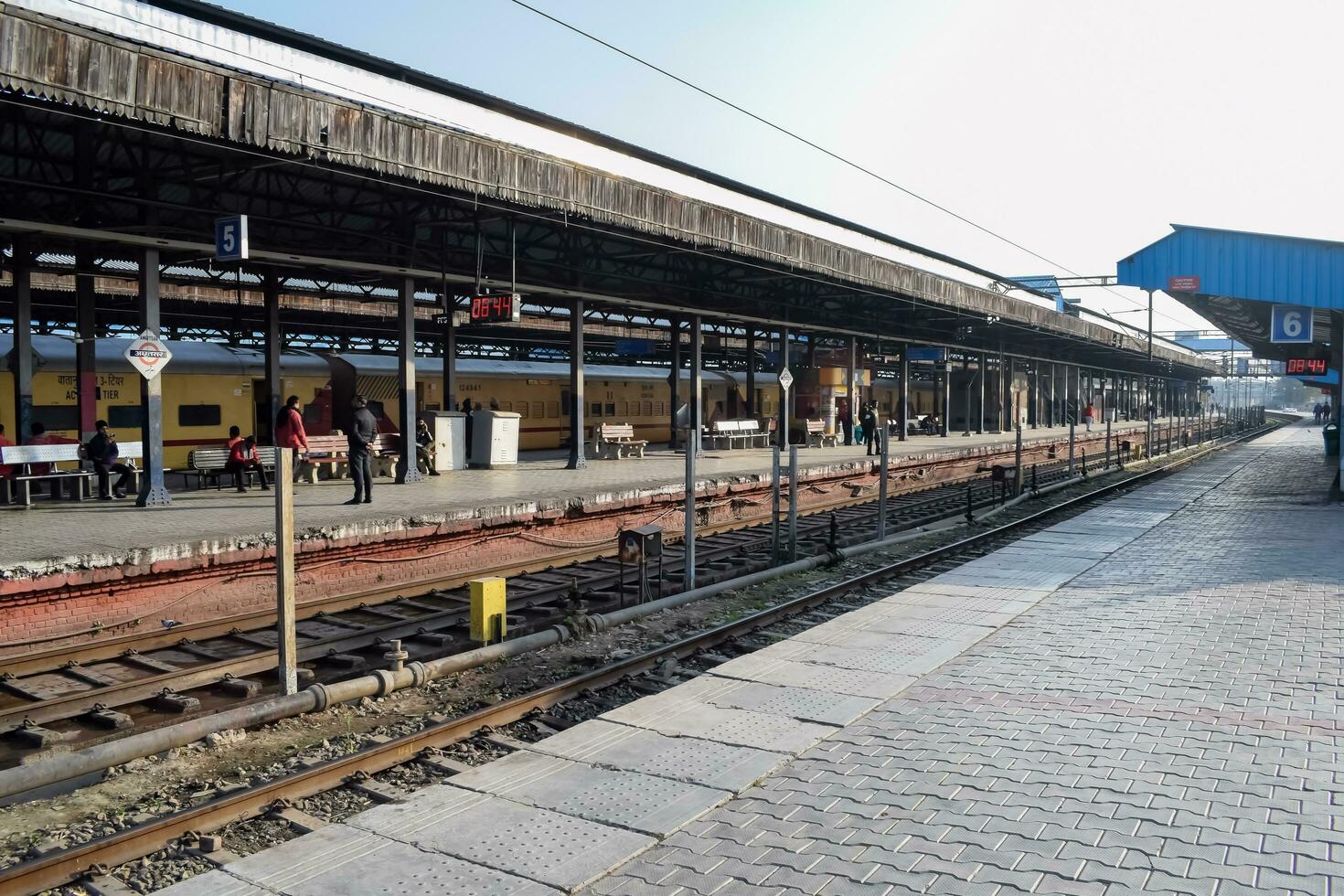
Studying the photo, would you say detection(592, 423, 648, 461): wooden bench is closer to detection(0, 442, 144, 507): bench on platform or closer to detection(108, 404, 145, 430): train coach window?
detection(108, 404, 145, 430): train coach window

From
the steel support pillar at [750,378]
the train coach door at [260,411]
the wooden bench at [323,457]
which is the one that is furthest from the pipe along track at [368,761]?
the steel support pillar at [750,378]

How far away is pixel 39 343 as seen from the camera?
18141 millimetres

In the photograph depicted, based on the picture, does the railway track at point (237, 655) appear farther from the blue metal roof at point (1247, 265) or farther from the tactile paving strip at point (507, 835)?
the blue metal roof at point (1247, 265)

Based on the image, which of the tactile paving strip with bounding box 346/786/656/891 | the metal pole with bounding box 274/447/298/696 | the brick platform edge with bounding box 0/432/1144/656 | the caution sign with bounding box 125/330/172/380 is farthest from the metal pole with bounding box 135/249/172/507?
the tactile paving strip with bounding box 346/786/656/891

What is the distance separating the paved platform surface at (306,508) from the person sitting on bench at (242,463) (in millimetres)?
223

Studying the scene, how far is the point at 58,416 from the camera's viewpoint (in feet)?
59.2

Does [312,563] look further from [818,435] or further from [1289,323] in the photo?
[818,435]

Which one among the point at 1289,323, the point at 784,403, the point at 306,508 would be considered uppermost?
the point at 1289,323

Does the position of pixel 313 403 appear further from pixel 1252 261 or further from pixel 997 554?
pixel 1252 261

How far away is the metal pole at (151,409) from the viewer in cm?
1298

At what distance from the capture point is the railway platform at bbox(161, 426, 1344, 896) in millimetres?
4160

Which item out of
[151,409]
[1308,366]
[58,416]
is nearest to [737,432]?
[1308,366]

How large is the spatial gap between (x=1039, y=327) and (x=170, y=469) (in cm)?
2866

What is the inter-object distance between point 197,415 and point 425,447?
5.29 meters
